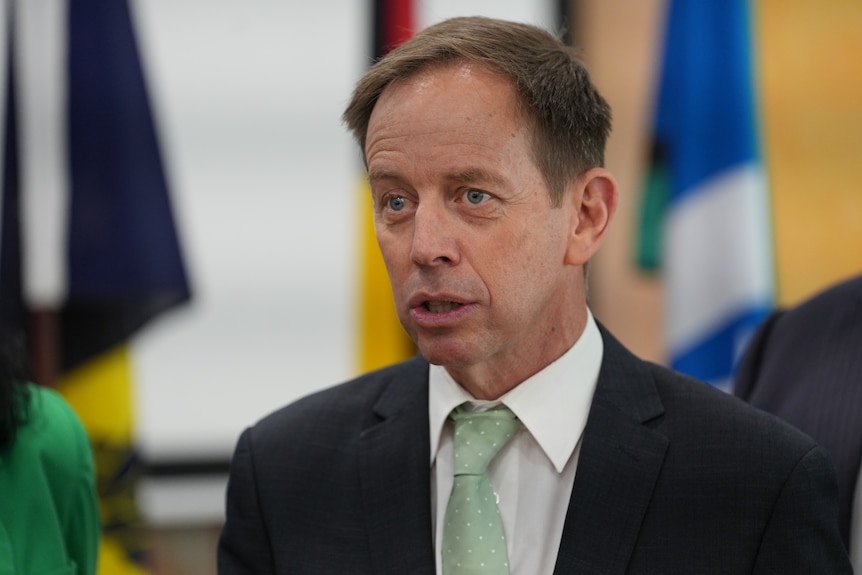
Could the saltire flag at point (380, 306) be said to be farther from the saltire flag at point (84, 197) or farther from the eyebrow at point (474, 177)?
the eyebrow at point (474, 177)

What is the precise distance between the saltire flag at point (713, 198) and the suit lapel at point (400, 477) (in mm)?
2222

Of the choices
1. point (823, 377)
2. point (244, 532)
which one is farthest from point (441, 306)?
point (823, 377)

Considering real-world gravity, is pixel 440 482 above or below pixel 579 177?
below

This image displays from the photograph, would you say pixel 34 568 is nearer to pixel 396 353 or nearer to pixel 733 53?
pixel 396 353

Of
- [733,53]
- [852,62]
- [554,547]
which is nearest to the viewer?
[554,547]

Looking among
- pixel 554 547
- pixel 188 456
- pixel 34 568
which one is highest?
pixel 554 547

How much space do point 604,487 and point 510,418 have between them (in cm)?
16

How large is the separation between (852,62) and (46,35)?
9.15ft

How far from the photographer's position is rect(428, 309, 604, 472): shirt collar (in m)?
1.61

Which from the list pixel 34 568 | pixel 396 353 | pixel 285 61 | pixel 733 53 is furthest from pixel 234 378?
pixel 34 568

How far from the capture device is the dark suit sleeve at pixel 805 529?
1.47 m

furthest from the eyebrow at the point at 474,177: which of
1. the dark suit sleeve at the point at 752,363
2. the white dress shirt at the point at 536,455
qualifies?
the dark suit sleeve at the point at 752,363

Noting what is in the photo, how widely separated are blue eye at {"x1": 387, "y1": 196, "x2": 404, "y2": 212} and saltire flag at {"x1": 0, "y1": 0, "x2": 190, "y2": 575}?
2.47 m

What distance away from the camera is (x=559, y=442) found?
1610mm
